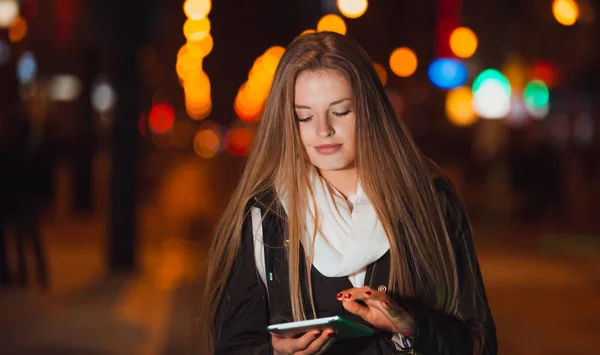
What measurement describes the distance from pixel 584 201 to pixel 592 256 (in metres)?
12.8

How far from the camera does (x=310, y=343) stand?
3029 millimetres

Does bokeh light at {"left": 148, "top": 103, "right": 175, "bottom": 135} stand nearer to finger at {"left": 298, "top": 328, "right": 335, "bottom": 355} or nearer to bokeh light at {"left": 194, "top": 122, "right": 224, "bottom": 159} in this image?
bokeh light at {"left": 194, "top": 122, "right": 224, "bottom": 159}

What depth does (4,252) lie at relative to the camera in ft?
39.7

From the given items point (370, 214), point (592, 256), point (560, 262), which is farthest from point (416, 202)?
point (592, 256)

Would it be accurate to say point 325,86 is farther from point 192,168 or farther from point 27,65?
point 192,168

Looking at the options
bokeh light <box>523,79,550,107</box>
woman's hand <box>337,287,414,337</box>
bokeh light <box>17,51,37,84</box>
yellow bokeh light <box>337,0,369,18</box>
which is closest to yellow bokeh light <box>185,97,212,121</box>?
bokeh light <box>523,79,550,107</box>

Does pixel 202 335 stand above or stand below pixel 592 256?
above

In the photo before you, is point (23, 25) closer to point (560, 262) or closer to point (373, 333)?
point (560, 262)

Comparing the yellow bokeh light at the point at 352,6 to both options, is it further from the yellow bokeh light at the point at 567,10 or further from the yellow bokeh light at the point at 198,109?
the yellow bokeh light at the point at 198,109

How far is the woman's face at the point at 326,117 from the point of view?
11.2 feet

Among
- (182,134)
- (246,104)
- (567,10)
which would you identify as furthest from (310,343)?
(182,134)

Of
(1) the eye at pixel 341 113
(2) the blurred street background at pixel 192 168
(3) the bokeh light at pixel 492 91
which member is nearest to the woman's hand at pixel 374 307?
(1) the eye at pixel 341 113

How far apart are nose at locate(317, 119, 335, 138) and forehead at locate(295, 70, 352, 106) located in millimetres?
59

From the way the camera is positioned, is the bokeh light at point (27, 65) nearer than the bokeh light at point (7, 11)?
No
